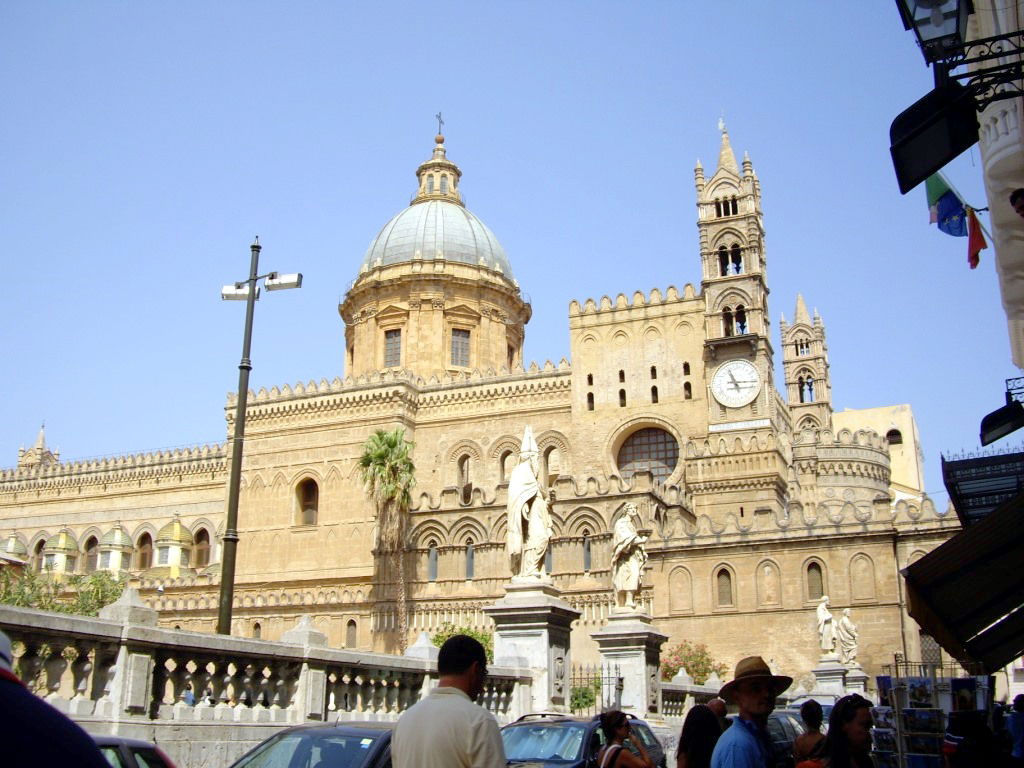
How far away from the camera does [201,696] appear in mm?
9508

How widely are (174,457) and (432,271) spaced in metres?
19.0

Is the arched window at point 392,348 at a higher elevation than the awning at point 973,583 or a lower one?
higher

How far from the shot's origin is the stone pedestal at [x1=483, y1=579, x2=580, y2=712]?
14.2 metres

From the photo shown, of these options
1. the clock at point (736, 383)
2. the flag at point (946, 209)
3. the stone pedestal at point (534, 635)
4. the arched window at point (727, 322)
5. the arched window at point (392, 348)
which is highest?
the arched window at point (392, 348)

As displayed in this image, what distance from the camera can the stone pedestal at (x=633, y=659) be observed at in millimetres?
16094

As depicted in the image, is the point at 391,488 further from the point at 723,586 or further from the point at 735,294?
the point at 735,294

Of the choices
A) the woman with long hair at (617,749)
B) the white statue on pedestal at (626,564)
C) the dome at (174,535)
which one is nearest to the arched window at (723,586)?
the white statue on pedestal at (626,564)

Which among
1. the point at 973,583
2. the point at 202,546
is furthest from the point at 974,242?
the point at 202,546

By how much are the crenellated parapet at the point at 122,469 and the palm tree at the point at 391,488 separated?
52.3 feet

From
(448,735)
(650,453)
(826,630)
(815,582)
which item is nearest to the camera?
(448,735)

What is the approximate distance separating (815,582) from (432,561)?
1556 centimetres

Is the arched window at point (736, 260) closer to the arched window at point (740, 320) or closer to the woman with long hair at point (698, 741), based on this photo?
the arched window at point (740, 320)

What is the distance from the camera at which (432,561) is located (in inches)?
1677

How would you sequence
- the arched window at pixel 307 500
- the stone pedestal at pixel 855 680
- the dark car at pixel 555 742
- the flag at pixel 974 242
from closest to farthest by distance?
the dark car at pixel 555 742
the flag at pixel 974 242
the stone pedestal at pixel 855 680
the arched window at pixel 307 500
